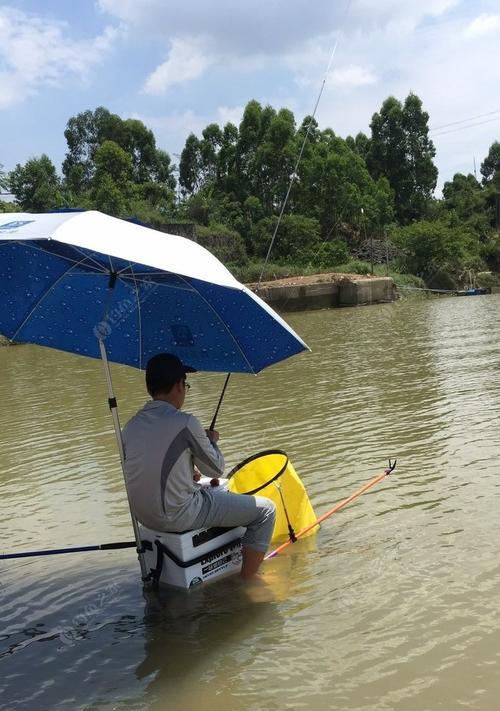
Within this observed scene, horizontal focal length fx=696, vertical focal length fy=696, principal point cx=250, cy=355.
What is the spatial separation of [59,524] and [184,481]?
8.17ft

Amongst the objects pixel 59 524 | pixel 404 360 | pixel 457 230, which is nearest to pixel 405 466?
pixel 59 524

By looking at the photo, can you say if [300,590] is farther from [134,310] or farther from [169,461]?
[134,310]

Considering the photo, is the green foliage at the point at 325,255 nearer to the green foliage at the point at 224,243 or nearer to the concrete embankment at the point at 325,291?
the green foliage at the point at 224,243

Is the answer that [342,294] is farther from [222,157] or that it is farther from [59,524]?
[59,524]

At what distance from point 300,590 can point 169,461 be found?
1.21 metres

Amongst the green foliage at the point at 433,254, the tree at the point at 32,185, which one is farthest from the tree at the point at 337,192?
the tree at the point at 32,185

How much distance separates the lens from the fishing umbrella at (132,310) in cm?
402

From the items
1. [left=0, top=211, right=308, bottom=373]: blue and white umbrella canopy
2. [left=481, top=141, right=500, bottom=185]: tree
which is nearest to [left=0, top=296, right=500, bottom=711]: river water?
[left=0, top=211, right=308, bottom=373]: blue and white umbrella canopy

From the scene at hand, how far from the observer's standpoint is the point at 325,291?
1334 inches

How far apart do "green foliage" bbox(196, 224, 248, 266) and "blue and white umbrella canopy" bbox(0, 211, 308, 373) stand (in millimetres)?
37052

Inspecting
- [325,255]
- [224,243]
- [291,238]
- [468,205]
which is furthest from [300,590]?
[468,205]

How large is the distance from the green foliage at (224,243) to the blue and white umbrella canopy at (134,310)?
37.1m

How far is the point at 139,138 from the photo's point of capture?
188 ft

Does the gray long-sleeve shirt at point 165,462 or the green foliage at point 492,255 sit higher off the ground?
the green foliage at point 492,255
